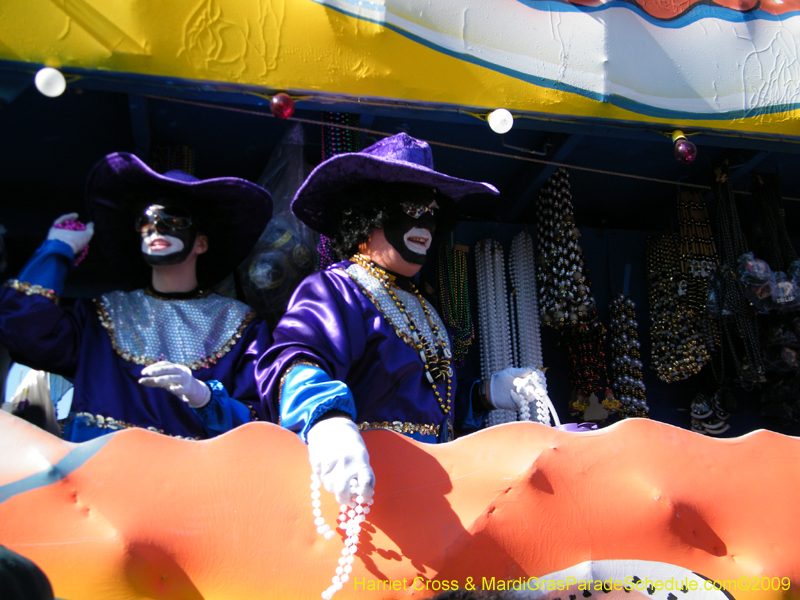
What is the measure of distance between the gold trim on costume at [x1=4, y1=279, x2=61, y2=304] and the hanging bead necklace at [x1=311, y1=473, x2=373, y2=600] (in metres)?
1.31

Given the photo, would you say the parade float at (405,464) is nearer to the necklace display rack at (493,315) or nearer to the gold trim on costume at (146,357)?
the gold trim on costume at (146,357)

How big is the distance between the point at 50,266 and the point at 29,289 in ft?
0.43

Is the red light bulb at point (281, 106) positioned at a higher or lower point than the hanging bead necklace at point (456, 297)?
higher

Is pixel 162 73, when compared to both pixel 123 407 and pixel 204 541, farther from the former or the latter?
pixel 204 541

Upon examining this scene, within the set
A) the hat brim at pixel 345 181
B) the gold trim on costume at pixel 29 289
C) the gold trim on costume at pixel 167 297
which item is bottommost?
the gold trim on costume at pixel 167 297

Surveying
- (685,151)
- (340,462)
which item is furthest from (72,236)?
(685,151)

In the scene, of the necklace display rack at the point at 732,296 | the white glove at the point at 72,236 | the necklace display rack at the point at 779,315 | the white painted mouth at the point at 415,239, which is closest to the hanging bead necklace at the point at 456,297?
the white painted mouth at the point at 415,239

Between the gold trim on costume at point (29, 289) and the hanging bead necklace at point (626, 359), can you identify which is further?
the hanging bead necklace at point (626, 359)

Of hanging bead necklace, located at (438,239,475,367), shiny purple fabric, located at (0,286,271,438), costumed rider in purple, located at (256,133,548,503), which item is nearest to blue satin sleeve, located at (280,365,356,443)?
costumed rider in purple, located at (256,133,548,503)

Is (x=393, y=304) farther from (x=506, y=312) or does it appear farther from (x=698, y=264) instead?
(x=698, y=264)

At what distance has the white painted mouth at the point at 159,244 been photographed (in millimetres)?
2445

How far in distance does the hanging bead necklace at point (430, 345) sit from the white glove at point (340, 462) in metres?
0.74

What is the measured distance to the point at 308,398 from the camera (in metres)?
1.73

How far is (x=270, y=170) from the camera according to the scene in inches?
118
